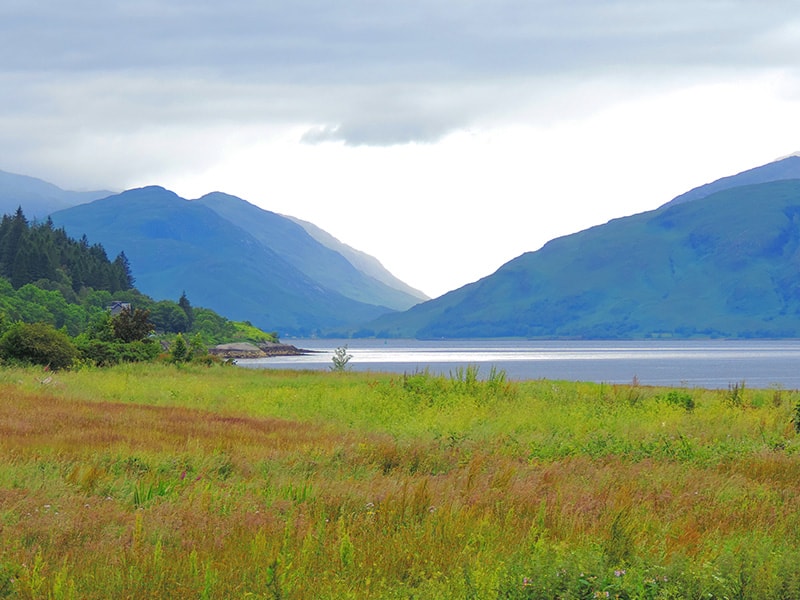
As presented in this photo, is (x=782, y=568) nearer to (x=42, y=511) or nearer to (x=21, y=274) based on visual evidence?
(x=42, y=511)

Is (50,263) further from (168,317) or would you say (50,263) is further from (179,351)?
(179,351)

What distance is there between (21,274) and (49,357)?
104 metres

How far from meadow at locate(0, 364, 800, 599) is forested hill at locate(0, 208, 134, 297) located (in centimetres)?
12196

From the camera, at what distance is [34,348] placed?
38406 mm

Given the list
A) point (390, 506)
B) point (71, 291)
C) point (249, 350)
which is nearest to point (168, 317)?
point (249, 350)

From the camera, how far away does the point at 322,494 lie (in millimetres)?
11188

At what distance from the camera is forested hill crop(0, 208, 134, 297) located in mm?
135400

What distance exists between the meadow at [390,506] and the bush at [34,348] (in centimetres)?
1703

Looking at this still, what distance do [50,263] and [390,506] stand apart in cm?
13987

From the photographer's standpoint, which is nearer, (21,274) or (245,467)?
(245,467)

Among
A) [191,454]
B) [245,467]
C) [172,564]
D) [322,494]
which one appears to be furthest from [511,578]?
[191,454]

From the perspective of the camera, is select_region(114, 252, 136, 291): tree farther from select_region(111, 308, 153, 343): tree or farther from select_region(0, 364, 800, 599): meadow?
select_region(0, 364, 800, 599): meadow

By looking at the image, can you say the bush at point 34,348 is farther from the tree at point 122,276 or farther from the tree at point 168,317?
the tree at point 122,276

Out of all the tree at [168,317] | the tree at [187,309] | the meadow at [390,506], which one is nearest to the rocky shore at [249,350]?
the tree at [168,317]
